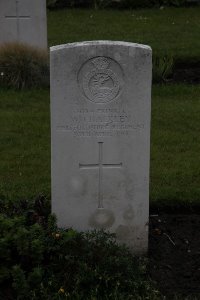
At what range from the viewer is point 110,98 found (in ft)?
18.3

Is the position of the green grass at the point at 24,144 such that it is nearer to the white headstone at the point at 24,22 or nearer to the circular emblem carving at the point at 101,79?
the circular emblem carving at the point at 101,79

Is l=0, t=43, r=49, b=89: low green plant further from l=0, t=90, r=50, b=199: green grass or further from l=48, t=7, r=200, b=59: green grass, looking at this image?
l=48, t=7, r=200, b=59: green grass

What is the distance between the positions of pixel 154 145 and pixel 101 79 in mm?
2727

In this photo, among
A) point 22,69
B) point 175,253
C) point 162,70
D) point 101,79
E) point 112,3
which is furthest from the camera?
point 112,3

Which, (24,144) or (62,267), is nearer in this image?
(62,267)

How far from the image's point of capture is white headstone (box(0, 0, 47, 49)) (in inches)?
466

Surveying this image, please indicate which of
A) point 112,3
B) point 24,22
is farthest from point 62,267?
point 112,3

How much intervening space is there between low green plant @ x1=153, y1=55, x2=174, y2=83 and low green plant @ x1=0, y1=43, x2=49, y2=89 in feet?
5.04

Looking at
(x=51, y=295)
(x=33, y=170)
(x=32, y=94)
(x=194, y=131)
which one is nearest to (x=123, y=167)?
(x=51, y=295)

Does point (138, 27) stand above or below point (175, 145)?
above

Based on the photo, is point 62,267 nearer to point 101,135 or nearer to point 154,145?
point 101,135

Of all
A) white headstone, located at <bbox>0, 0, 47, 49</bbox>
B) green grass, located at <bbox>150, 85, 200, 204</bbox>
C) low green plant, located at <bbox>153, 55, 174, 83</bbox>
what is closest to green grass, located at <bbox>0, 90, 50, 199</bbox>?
green grass, located at <bbox>150, 85, 200, 204</bbox>

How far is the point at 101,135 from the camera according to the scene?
A: 5625 millimetres

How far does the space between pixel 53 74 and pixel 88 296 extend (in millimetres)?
1561
